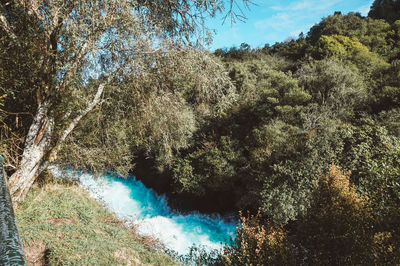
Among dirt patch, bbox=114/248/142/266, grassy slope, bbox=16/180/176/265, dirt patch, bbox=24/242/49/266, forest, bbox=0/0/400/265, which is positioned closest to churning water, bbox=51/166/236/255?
forest, bbox=0/0/400/265

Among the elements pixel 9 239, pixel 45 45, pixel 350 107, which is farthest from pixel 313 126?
pixel 9 239

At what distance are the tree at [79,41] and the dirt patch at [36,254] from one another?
185 cm

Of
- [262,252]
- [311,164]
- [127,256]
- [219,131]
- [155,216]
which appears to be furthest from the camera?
[219,131]

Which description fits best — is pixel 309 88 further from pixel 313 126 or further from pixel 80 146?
pixel 80 146

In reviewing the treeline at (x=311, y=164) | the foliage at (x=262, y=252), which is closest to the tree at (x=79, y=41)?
the treeline at (x=311, y=164)

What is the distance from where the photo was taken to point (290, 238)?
9.15 m

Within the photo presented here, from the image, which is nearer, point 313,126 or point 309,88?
point 313,126

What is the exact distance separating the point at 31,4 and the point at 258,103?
16609 mm

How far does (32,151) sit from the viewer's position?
6.80 m

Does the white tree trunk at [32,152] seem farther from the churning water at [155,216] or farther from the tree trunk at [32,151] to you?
the churning water at [155,216]

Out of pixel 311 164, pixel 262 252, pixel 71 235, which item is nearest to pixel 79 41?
pixel 71 235

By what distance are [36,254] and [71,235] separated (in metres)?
1.05

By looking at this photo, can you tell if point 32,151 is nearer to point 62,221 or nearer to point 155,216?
point 62,221

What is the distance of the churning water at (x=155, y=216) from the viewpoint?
13234 mm
